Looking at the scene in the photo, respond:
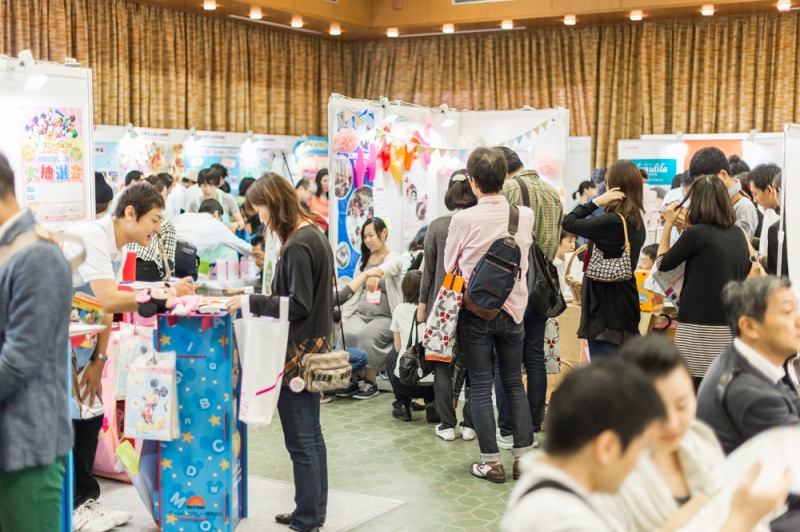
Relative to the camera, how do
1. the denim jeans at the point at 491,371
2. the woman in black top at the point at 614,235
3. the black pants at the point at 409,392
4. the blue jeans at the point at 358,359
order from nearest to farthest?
the denim jeans at the point at 491,371
the woman in black top at the point at 614,235
the black pants at the point at 409,392
the blue jeans at the point at 358,359

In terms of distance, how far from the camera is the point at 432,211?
24.2 ft

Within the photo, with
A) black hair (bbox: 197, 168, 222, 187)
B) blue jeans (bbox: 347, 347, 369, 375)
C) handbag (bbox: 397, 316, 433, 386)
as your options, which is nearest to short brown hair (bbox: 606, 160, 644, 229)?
handbag (bbox: 397, 316, 433, 386)

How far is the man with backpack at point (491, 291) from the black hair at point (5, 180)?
215 centimetres

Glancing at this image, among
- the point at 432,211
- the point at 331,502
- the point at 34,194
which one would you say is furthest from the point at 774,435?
the point at 432,211

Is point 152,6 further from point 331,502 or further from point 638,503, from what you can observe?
point 638,503

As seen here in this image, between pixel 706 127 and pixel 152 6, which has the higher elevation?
pixel 152 6

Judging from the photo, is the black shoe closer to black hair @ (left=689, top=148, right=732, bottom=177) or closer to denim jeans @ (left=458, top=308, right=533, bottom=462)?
denim jeans @ (left=458, top=308, right=533, bottom=462)

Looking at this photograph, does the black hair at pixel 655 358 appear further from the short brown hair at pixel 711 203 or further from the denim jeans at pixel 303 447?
the short brown hair at pixel 711 203

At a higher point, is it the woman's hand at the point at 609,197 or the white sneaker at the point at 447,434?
the woman's hand at the point at 609,197

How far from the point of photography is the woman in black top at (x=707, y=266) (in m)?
3.75

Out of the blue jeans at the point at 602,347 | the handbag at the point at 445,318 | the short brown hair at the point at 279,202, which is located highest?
the short brown hair at the point at 279,202

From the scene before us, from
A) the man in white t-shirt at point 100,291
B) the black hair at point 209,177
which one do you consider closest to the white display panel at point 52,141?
the man in white t-shirt at point 100,291

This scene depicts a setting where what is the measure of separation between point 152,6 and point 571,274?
19.7 ft

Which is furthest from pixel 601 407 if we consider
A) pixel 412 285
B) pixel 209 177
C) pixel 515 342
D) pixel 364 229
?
pixel 209 177
